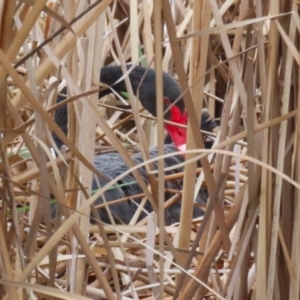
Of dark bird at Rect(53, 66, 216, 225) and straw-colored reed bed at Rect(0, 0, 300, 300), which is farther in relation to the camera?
dark bird at Rect(53, 66, 216, 225)

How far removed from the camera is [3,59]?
0.45m

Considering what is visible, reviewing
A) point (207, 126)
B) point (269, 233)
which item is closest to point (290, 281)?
point (269, 233)

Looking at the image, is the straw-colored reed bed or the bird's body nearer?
the straw-colored reed bed

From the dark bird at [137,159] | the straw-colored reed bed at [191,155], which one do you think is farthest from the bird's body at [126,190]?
the straw-colored reed bed at [191,155]

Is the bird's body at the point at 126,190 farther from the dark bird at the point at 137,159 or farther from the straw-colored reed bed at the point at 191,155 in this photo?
the straw-colored reed bed at the point at 191,155

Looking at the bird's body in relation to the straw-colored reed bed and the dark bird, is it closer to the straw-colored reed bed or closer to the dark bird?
the dark bird

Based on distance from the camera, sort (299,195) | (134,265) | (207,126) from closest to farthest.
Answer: (299,195), (134,265), (207,126)

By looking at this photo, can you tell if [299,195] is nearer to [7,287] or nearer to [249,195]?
[249,195]

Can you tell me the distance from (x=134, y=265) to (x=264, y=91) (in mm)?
445

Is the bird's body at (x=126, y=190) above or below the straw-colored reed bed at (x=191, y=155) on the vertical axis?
below

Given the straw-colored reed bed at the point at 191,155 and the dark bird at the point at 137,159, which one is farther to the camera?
the dark bird at the point at 137,159

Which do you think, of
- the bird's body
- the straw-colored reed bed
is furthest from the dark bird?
the straw-colored reed bed

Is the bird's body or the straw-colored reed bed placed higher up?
the straw-colored reed bed

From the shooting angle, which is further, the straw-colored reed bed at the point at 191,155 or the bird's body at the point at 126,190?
the bird's body at the point at 126,190
